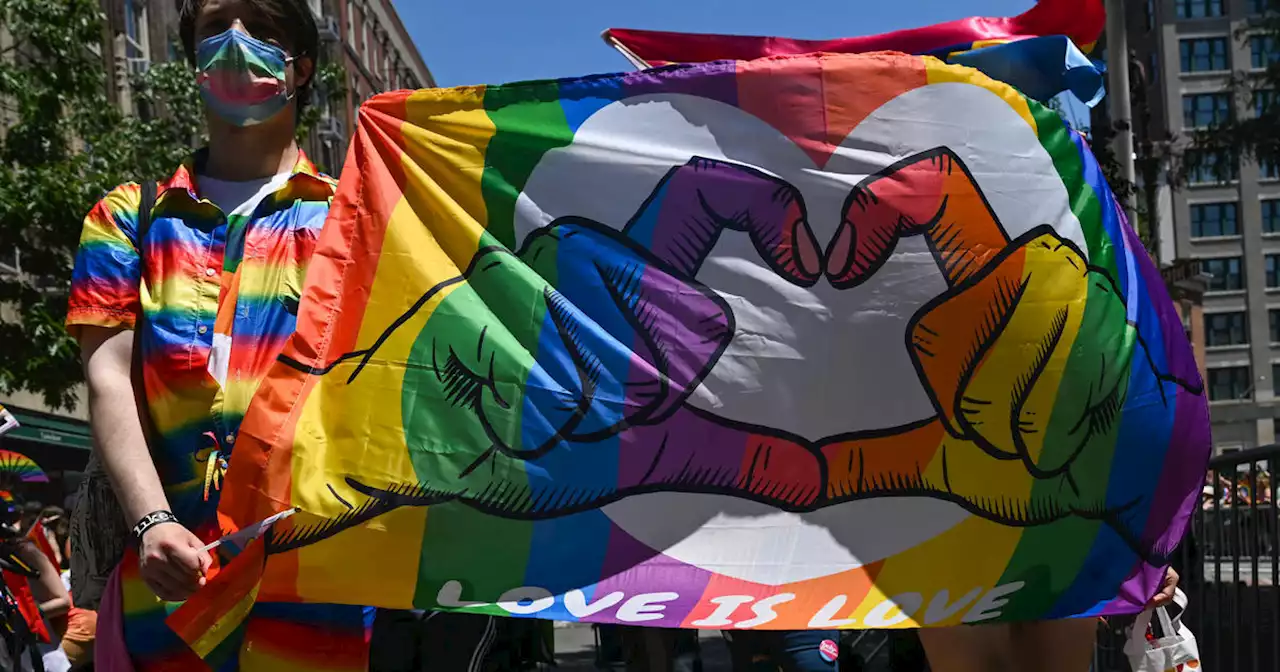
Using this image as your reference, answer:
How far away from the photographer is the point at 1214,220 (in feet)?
274

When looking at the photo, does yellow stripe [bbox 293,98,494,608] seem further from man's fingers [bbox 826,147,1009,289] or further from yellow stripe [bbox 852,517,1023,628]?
yellow stripe [bbox 852,517,1023,628]

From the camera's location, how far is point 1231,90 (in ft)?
81.6

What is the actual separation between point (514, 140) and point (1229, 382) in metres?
85.4

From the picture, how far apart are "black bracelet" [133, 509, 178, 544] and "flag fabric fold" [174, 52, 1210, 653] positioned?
12.5 inches

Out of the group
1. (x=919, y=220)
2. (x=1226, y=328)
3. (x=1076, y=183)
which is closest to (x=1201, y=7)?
(x=1226, y=328)

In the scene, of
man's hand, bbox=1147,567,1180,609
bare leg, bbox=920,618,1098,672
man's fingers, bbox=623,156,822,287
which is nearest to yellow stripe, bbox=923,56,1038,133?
man's fingers, bbox=623,156,822,287

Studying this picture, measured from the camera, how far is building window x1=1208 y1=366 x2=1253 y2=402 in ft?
265

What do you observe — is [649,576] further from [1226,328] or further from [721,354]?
[1226,328]

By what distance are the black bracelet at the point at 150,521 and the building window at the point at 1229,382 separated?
84371mm

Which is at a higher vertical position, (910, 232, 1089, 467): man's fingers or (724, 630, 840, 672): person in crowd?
(910, 232, 1089, 467): man's fingers

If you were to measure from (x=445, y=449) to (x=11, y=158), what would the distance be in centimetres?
1416

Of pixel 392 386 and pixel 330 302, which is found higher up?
pixel 330 302

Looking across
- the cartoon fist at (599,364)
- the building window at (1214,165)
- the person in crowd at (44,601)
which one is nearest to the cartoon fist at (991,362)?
the cartoon fist at (599,364)

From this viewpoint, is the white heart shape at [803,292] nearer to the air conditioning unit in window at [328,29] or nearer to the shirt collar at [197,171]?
the shirt collar at [197,171]
